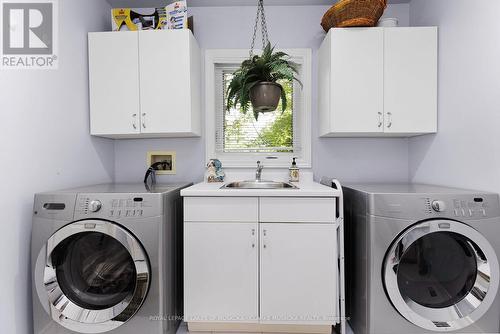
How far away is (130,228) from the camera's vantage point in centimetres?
143

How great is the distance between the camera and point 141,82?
191 centimetres

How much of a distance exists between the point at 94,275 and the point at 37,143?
86 centimetres

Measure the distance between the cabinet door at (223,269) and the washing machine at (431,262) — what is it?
0.69m

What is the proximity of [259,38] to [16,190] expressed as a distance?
2019 mm

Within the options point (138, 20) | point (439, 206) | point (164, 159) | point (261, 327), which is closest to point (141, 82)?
point (138, 20)

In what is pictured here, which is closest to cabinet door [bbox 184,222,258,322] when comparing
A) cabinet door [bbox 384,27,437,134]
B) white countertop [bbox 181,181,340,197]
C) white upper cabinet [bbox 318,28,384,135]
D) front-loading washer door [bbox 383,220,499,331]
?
white countertop [bbox 181,181,340,197]

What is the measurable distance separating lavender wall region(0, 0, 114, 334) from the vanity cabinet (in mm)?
896

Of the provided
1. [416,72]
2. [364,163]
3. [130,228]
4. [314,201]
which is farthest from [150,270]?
[416,72]

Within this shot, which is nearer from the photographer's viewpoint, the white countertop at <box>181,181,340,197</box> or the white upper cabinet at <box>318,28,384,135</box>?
the white countertop at <box>181,181,340,197</box>

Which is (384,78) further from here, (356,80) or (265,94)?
(265,94)

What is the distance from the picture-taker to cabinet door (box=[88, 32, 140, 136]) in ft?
6.25

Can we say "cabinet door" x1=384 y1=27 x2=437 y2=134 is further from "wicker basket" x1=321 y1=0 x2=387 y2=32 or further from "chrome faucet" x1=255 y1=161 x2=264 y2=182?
"chrome faucet" x1=255 y1=161 x2=264 y2=182

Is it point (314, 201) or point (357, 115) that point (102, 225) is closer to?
point (314, 201)

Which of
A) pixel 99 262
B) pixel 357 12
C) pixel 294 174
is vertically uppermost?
pixel 357 12
